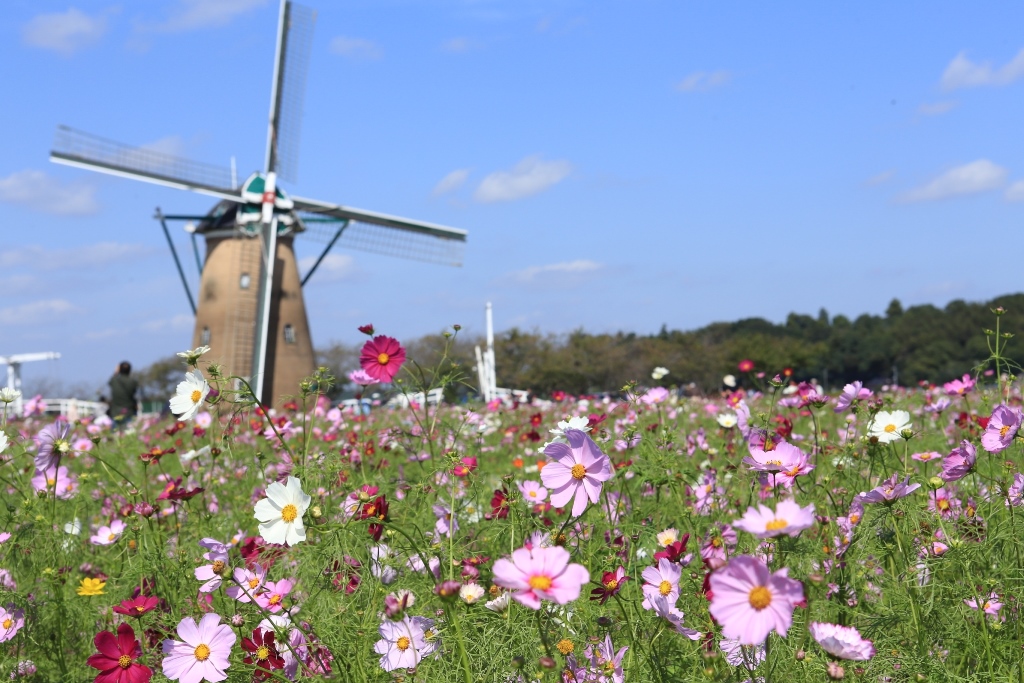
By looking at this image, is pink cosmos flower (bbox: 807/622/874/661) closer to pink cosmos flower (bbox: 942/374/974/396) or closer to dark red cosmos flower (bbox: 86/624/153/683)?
dark red cosmos flower (bbox: 86/624/153/683)

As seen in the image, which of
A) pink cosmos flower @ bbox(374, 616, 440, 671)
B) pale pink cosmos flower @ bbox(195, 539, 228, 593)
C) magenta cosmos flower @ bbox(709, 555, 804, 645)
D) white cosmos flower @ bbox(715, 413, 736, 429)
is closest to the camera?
magenta cosmos flower @ bbox(709, 555, 804, 645)

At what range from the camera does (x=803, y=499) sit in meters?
3.13

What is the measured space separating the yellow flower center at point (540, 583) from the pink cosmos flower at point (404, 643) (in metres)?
0.64

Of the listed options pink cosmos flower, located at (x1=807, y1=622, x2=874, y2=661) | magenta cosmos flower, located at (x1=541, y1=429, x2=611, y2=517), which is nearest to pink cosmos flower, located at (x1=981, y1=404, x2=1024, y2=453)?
pink cosmos flower, located at (x1=807, y1=622, x2=874, y2=661)

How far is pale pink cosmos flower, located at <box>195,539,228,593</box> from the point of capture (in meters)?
2.00

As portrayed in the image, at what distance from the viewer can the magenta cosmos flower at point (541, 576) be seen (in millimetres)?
1277

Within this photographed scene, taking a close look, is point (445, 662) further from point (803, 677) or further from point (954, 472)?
point (954, 472)

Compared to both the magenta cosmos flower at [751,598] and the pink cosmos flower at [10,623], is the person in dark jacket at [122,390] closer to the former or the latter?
the pink cosmos flower at [10,623]

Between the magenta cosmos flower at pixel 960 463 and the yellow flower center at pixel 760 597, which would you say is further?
the magenta cosmos flower at pixel 960 463

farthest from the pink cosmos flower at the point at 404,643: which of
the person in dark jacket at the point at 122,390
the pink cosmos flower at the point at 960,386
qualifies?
the person in dark jacket at the point at 122,390

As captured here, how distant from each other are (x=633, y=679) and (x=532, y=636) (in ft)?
0.93

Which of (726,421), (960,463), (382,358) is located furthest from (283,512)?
(726,421)

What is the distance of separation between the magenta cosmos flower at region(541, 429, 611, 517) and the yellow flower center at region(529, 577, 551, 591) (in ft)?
1.34

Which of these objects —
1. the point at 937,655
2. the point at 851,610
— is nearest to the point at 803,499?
the point at 851,610
